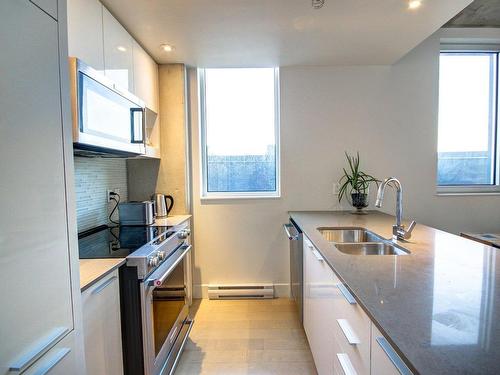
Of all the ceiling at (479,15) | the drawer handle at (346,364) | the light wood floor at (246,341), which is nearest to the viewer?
the drawer handle at (346,364)

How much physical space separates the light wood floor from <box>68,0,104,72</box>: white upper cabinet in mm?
1986

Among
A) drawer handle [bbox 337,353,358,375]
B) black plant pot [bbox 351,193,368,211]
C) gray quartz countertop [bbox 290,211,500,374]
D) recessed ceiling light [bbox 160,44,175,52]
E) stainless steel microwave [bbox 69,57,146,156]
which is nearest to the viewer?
gray quartz countertop [bbox 290,211,500,374]

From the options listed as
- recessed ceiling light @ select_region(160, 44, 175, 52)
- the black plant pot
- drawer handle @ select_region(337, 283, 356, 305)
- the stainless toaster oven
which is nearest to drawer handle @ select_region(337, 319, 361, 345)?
drawer handle @ select_region(337, 283, 356, 305)

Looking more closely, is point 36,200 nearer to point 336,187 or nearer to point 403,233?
point 403,233

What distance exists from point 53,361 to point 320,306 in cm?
123

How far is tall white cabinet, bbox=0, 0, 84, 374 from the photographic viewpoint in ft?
2.25

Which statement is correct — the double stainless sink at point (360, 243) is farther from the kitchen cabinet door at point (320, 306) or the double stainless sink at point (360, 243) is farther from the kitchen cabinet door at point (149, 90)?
the kitchen cabinet door at point (149, 90)

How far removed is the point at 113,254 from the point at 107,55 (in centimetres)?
117

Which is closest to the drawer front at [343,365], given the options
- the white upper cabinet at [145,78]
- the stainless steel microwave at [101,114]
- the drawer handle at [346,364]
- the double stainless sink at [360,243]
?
the drawer handle at [346,364]

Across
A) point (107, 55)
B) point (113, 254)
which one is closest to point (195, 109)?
point (107, 55)

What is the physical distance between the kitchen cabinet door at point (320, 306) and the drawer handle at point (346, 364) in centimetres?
16

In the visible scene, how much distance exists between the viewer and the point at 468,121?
115 inches

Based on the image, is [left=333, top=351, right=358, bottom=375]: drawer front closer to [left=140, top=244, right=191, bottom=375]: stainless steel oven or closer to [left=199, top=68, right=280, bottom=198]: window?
[left=140, top=244, right=191, bottom=375]: stainless steel oven

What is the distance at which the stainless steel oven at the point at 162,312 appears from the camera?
1.43 metres
